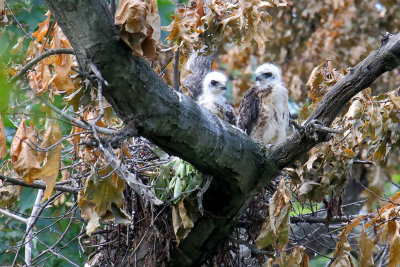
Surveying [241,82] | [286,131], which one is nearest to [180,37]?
[286,131]

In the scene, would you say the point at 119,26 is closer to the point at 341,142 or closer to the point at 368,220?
the point at 341,142

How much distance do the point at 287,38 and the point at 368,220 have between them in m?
5.80

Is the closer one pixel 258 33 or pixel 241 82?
pixel 258 33

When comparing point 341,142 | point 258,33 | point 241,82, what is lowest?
point 341,142

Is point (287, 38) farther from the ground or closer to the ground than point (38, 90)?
farther from the ground

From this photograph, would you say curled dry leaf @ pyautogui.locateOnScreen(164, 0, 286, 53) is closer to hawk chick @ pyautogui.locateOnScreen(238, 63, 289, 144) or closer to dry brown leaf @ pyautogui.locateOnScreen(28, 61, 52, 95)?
dry brown leaf @ pyautogui.locateOnScreen(28, 61, 52, 95)

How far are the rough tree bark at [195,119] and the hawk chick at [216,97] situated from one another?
1.66 m

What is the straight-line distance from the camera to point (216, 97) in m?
5.89

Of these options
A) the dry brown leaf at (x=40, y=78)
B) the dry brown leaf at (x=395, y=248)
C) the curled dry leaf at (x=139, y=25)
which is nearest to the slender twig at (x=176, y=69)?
the dry brown leaf at (x=40, y=78)

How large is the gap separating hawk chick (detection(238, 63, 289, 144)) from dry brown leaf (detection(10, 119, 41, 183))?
2441 mm

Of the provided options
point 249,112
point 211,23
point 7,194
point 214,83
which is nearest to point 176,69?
point 211,23

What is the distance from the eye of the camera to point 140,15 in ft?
9.93

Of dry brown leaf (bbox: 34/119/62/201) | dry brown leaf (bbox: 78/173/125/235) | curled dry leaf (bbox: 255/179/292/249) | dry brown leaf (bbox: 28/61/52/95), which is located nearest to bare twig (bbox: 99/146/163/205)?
dry brown leaf (bbox: 78/173/125/235)

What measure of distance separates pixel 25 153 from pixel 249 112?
8.23ft
